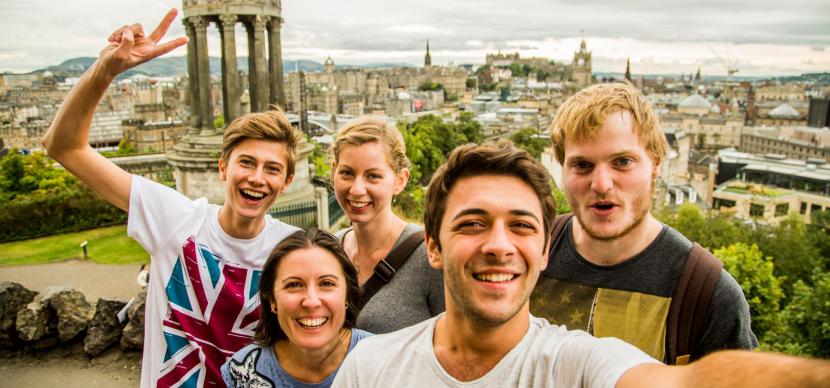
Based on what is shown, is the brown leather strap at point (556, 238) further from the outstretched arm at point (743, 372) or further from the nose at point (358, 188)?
the outstretched arm at point (743, 372)

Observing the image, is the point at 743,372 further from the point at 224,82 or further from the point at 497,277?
the point at 224,82

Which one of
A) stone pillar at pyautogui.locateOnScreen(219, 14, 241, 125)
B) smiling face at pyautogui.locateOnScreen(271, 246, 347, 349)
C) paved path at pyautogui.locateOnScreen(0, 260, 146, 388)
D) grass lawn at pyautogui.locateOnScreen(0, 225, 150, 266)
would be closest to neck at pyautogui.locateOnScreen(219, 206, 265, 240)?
smiling face at pyautogui.locateOnScreen(271, 246, 347, 349)

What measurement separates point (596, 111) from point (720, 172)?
220 feet

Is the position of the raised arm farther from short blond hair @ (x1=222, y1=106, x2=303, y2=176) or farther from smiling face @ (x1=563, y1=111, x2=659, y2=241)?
smiling face @ (x1=563, y1=111, x2=659, y2=241)

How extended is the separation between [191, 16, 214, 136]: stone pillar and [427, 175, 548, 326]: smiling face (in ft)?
40.6

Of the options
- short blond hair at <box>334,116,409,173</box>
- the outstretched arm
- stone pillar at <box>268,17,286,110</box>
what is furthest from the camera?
stone pillar at <box>268,17,286,110</box>

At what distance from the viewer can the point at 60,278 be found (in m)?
12.9

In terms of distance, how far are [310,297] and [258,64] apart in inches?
461

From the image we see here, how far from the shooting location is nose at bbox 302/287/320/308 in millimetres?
2512

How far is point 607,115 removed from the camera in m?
2.53

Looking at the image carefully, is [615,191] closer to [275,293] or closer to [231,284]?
[275,293]

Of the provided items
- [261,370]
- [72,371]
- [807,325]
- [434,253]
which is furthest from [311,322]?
[807,325]

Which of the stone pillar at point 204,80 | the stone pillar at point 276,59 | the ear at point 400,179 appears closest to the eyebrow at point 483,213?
the ear at point 400,179

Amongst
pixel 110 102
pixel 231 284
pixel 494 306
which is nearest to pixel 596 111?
pixel 494 306
